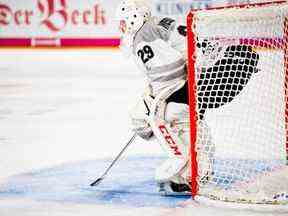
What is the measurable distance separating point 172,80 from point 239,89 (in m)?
0.28

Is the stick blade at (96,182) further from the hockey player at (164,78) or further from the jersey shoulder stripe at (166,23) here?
the jersey shoulder stripe at (166,23)

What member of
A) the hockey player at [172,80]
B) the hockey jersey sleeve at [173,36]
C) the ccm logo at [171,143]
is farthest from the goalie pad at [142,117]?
the hockey jersey sleeve at [173,36]

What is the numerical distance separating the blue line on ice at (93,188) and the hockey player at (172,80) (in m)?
0.14

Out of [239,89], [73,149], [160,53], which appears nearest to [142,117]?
[160,53]

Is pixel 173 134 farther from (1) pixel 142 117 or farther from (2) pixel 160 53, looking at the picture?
(2) pixel 160 53

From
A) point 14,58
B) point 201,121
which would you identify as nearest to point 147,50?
point 201,121

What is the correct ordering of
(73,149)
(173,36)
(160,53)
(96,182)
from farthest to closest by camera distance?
(73,149) < (96,182) < (173,36) < (160,53)

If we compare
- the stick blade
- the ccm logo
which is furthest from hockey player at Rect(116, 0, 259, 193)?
the stick blade

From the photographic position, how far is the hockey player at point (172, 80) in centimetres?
Answer: 277

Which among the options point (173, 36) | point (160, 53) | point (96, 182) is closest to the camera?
point (160, 53)

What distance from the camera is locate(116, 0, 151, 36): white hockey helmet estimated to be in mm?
2855

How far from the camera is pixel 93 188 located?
9.75ft

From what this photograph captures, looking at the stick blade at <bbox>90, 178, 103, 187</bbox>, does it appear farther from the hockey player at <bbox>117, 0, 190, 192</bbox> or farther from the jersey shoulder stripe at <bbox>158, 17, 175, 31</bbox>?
the jersey shoulder stripe at <bbox>158, 17, 175, 31</bbox>

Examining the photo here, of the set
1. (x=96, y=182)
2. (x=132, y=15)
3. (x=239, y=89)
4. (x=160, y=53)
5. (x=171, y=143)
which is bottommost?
(x=96, y=182)
